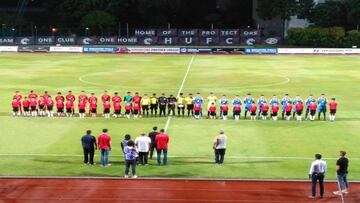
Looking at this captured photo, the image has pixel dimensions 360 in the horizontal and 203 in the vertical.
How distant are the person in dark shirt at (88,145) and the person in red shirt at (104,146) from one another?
36 cm

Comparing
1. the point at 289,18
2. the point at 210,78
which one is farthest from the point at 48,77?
the point at 289,18

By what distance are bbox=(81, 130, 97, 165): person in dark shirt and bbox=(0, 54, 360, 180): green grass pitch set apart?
1.30ft

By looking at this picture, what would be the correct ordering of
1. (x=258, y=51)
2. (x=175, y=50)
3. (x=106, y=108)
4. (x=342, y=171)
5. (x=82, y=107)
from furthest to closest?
(x=175, y=50) < (x=258, y=51) < (x=82, y=107) < (x=106, y=108) < (x=342, y=171)

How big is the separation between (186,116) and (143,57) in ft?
124

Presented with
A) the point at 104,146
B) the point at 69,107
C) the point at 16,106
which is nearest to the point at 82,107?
the point at 69,107

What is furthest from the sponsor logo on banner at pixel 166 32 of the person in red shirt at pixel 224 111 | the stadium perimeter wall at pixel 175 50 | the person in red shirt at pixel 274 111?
the person in red shirt at pixel 274 111

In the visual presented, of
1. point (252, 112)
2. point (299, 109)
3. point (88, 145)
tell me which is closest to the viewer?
point (88, 145)

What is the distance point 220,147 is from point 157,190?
3.93m

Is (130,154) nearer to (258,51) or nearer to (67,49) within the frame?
(258,51)

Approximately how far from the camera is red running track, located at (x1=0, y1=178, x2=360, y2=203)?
18.2 metres

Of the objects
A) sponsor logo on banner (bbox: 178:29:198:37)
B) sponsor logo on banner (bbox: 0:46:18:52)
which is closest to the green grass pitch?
sponsor logo on banner (bbox: 0:46:18:52)

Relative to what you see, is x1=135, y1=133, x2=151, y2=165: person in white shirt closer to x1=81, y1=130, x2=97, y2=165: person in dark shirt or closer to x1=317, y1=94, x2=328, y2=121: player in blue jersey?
x1=81, y1=130, x2=97, y2=165: person in dark shirt

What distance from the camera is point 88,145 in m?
22.0

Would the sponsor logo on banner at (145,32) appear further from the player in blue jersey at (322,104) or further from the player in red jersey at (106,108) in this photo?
the player in blue jersey at (322,104)
